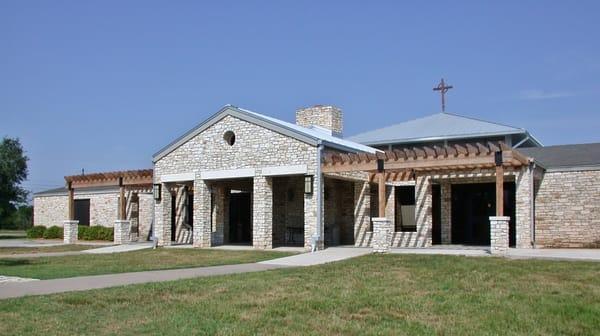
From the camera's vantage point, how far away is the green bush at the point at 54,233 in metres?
33.9

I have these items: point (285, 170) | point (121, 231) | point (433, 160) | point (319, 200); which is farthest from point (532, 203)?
point (121, 231)

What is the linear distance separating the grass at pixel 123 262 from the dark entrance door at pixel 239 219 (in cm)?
556

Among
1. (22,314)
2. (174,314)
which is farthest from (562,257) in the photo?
(22,314)

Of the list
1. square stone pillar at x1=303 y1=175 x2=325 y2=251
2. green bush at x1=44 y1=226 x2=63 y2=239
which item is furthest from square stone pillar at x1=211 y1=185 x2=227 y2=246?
green bush at x1=44 y1=226 x2=63 y2=239

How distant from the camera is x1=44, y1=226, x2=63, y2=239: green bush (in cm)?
3394

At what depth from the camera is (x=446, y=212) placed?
2311 cm

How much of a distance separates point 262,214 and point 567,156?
1136 cm

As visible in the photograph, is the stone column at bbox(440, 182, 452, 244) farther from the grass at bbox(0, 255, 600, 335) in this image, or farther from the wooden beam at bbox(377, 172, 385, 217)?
the grass at bbox(0, 255, 600, 335)

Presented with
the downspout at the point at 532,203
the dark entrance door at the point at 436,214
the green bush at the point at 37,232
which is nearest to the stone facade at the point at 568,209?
the downspout at the point at 532,203

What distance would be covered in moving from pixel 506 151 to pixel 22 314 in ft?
46.3

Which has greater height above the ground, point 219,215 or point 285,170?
point 285,170

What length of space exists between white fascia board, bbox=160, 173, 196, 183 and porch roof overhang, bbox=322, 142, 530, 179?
18.6ft

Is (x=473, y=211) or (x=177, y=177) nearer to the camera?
(x=473, y=211)

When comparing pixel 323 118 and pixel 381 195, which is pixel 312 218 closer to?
pixel 381 195
